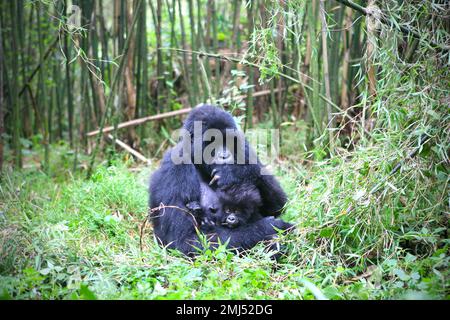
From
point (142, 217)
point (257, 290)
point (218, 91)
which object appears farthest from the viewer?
point (218, 91)

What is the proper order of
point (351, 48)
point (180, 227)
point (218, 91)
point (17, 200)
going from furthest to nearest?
point (218, 91), point (351, 48), point (17, 200), point (180, 227)

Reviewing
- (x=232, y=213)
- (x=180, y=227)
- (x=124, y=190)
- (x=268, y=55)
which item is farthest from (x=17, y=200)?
(x=268, y=55)

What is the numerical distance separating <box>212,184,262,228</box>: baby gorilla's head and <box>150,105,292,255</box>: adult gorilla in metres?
0.05

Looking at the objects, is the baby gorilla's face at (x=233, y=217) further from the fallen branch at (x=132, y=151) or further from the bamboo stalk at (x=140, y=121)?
the bamboo stalk at (x=140, y=121)

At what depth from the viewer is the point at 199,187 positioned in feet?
13.5

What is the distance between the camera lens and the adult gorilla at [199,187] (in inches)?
153

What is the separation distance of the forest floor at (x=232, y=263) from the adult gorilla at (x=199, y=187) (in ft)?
0.46

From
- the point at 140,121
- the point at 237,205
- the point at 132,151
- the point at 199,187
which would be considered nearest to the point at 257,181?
the point at 237,205

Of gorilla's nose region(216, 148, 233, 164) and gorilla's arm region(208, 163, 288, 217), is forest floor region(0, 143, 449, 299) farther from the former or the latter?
gorilla's nose region(216, 148, 233, 164)

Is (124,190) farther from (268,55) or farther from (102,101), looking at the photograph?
(102,101)

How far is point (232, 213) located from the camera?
4.07 m

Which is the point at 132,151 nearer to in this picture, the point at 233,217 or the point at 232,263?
the point at 233,217

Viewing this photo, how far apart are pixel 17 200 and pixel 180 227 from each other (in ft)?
4.80

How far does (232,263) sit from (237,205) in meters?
0.77
